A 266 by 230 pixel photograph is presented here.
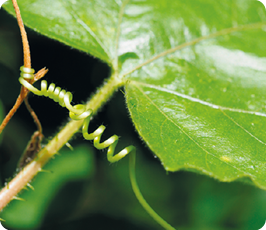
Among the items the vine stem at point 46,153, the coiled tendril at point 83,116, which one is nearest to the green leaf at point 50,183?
the vine stem at point 46,153

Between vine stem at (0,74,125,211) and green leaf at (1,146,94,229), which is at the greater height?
vine stem at (0,74,125,211)

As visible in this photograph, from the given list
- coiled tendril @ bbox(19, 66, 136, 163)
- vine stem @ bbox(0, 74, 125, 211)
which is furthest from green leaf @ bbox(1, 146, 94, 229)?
coiled tendril @ bbox(19, 66, 136, 163)

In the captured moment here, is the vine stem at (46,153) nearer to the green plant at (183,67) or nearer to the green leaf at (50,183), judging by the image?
the green plant at (183,67)

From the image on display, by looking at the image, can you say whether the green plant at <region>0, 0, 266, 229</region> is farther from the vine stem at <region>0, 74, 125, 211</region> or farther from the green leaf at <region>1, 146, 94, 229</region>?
the green leaf at <region>1, 146, 94, 229</region>

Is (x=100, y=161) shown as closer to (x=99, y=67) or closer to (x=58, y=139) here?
(x=99, y=67)

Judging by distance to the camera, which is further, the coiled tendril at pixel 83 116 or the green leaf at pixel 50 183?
the green leaf at pixel 50 183

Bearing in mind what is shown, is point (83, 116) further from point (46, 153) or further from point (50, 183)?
point (50, 183)
